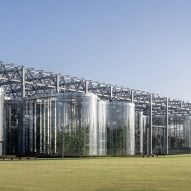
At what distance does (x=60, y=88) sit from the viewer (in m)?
108

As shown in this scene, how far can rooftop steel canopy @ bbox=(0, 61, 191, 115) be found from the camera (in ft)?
322

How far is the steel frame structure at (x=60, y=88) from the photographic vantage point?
98.1m

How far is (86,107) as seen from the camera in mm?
84562

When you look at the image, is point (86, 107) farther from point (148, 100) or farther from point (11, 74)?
point (148, 100)

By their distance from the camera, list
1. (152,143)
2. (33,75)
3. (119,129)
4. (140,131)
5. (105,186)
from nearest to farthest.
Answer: (105,186) → (119,129) → (33,75) → (140,131) → (152,143)

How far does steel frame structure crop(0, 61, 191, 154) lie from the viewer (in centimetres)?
9806

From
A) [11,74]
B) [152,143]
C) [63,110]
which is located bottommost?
[152,143]

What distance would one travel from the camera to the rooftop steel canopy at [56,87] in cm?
9809

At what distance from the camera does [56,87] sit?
102188mm

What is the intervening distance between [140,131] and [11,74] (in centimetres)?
3136

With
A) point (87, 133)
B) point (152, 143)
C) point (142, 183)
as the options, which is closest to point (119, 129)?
point (87, 133)

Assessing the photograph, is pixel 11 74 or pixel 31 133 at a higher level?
pixel 11 74

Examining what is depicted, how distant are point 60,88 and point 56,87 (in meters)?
5.89

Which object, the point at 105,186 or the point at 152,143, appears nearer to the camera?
the point at 105,186
